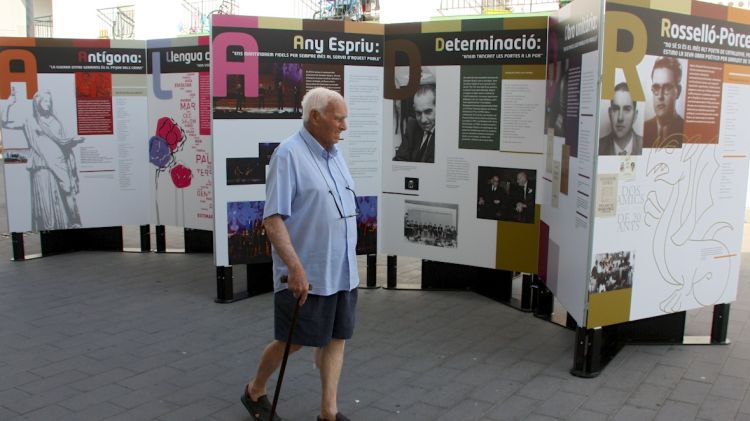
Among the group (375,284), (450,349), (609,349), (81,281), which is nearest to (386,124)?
(375,284)

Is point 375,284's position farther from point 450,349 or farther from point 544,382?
point 544,382

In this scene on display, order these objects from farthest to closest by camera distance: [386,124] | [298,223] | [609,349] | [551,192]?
[386,124] < [551,192] < [609,349] < [298,223]

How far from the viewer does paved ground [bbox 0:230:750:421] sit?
415 centimetres

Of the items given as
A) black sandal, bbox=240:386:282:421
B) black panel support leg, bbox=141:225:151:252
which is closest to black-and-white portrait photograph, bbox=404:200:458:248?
black sandal, bbox=240:386:282:421

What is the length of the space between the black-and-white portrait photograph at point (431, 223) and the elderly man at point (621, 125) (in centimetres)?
208

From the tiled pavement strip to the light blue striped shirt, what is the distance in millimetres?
985

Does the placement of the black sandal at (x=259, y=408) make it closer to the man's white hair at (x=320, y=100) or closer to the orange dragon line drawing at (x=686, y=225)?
the man's white hair at (x=320, y=100)

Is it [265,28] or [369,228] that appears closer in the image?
[265,28]

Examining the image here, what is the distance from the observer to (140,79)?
7934 millimetres

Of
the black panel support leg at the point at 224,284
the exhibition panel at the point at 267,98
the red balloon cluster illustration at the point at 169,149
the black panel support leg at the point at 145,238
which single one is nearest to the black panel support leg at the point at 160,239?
the black panel support leg at the point at 145,238

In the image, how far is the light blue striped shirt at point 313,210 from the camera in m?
3.52

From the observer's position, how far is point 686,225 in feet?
15.7

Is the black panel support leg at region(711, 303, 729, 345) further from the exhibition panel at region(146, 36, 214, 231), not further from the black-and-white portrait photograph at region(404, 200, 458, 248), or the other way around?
the exhibition panel at region(146, 36, 214, 231)

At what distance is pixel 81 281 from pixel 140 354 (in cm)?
246
